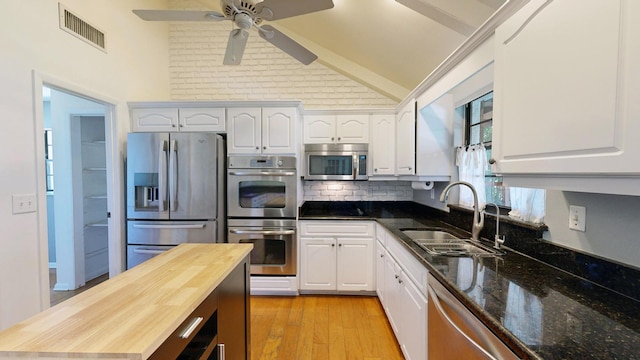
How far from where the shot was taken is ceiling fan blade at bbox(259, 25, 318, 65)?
5.40 ft

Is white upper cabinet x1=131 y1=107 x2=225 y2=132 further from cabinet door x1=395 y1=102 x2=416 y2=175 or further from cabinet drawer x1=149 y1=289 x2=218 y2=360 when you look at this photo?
cabinet drawer x1=149 y1=289 x2=218 y2=360

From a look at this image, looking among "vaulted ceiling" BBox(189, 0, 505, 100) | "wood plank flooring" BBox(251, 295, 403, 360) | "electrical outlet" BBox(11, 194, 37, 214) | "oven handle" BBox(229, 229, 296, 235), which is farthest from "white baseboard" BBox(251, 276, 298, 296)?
"vaulted ceiling" BBox(189, 0, 505, 100)

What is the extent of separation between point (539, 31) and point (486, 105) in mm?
1328

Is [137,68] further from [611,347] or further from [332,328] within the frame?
[611,347]

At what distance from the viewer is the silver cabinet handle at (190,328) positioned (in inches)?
33.5

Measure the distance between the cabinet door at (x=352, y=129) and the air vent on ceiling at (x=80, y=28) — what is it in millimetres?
2451

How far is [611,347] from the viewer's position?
26.5 inches

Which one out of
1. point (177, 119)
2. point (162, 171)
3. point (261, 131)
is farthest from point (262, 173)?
point (177, 119)

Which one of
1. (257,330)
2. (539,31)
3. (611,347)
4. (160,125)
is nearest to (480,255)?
(611,347)

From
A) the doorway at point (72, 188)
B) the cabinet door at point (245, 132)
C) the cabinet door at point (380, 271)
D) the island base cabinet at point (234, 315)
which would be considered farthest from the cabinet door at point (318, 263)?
the doorway at point (72, 188)

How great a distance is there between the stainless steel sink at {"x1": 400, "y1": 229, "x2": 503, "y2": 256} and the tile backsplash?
50.3 inches

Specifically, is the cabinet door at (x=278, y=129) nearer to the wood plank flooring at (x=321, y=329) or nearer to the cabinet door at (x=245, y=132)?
the cabinet door at (x=245, y=132)

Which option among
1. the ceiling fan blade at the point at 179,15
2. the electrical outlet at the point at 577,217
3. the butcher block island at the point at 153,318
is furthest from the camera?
the ceiling fan blade at the point at 179,15

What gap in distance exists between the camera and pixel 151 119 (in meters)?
2.80
